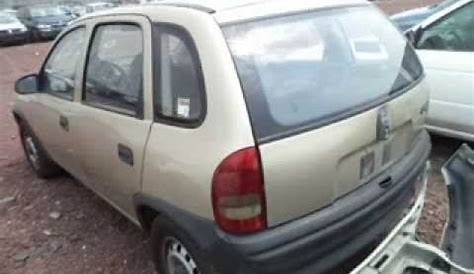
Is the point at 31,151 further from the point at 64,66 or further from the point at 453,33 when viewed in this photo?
the point at 453,33

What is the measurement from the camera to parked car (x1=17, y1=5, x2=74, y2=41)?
72.6 ft

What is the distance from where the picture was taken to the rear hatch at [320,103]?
7.72 ft

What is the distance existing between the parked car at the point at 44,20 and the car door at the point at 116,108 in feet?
63.3

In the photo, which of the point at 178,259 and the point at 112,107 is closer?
the point at 178,259

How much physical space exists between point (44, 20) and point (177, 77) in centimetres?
2215

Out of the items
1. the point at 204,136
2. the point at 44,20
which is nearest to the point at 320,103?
the point at 204,136

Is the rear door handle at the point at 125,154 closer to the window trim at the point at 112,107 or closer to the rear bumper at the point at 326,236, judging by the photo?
the window trim at the point at 112,107

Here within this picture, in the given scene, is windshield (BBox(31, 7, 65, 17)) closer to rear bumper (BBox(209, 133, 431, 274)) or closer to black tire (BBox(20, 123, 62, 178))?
black tire (BBox(20, 123, 62, 178))

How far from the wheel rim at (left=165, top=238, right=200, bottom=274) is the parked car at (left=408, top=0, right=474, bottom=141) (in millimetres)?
2650

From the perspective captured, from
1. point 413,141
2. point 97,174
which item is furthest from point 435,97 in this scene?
point 97,174

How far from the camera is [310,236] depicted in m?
2.41

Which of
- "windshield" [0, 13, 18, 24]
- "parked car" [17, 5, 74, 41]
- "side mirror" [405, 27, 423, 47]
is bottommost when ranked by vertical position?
"parked car" [17, 5, 74, 41]

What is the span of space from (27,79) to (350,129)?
9.97ft

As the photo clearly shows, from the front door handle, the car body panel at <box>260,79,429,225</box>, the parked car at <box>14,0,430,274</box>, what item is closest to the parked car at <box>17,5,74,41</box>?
the front door handle
